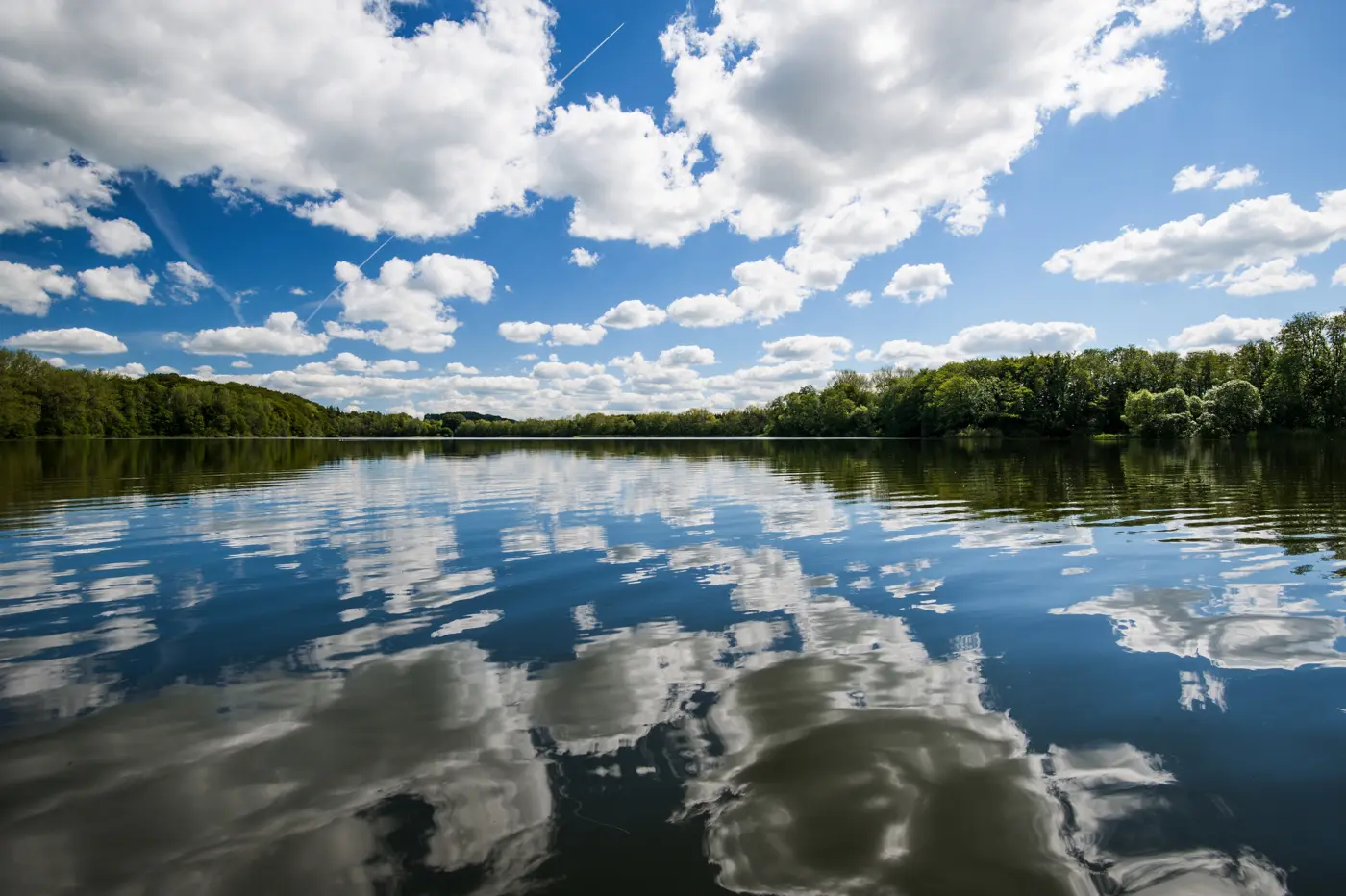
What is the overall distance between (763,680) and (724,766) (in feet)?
7.51

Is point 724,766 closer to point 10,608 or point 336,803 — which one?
point 336,803

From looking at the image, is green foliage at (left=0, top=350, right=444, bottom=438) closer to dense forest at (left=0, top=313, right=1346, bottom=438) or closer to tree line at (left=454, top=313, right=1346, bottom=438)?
dense forest at (left=0, top=313, right=1346, bottom=438)

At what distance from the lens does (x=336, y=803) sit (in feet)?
18.6

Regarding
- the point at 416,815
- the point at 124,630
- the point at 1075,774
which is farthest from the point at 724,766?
the point at 124,630

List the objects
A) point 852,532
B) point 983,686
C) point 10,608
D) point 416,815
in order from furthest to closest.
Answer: point 852,532, point 10,608, point 983,686, point 416,815

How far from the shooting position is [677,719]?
24.0 feet

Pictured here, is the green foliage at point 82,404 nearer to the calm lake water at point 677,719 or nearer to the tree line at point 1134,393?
the calm lake water at point 677,719

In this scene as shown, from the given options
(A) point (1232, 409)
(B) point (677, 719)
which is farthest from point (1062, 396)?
(B) point (677, 719)

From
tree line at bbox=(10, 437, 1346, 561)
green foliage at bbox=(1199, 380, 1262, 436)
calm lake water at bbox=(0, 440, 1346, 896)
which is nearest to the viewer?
calm lake water at bbox=(0, 440, 1346, 896)

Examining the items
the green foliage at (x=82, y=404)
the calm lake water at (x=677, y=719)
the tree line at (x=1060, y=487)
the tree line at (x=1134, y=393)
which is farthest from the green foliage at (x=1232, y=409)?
the green foliage at (x=82, y=404)

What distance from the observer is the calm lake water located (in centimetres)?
Result: 493

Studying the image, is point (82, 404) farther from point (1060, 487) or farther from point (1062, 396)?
point (1062, 396)

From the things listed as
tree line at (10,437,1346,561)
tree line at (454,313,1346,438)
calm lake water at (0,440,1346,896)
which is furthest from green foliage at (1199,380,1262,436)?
calm lake water at (0,440,1346,896)

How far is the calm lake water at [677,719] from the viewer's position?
16.2ft
